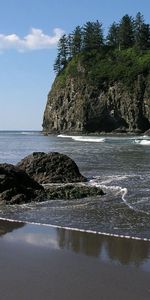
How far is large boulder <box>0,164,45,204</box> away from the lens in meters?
13.1

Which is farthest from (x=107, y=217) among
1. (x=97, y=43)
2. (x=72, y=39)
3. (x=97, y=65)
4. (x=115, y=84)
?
(x=72, y=39)

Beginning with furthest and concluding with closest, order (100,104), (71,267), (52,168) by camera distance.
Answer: (100,104), (52,168), (71,267)

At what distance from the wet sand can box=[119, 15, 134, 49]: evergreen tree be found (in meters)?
117

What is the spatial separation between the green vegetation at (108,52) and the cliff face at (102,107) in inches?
85.9

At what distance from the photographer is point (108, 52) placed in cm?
11950

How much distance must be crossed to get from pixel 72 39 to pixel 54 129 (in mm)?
29437

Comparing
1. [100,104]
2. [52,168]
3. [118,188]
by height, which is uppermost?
[100,104]

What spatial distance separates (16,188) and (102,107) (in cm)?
8950

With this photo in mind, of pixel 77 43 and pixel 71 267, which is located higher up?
pixel 77 43

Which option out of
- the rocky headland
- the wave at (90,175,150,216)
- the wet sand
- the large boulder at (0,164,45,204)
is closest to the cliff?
the wave at (90,175,150,216)

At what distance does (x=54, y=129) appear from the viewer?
120 meters

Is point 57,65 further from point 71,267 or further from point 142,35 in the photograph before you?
point 71,267

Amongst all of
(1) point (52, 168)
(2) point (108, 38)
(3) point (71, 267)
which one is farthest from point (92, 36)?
(3) point (71, 267)

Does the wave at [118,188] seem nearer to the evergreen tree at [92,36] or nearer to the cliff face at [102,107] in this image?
the cliff face at [102,107]
